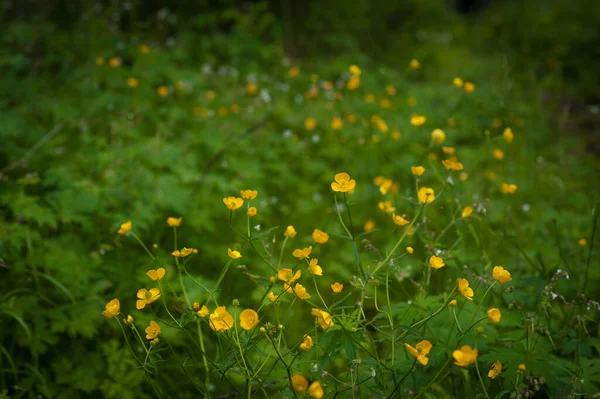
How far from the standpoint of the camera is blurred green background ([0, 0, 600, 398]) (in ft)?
5.96

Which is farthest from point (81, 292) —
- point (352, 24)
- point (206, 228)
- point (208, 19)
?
point (352, 24)

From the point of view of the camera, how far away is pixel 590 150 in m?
4.27

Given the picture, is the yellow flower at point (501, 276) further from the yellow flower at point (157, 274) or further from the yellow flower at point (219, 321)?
the yellow flower at point (157, 274)

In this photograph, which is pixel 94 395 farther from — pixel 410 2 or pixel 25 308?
pixel 410 2

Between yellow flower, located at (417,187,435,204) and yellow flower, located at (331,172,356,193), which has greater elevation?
yellow flower, located at (331,172,356,193)

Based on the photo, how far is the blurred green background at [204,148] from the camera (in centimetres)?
182

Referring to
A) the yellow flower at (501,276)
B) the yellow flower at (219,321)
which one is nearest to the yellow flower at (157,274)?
the yellow flower at (219,321)

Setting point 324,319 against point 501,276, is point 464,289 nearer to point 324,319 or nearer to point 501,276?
point 501,276

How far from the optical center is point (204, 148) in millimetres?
3008

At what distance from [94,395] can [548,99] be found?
570 centimetres

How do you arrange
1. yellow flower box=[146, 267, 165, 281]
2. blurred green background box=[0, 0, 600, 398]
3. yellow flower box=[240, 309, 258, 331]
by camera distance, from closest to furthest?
1. yellow flower box=[240, 309, 258, 331]
2. yellow flower box=[146, 267, 165, 281]
3. blurred green background box=[0, 0, 600, 398]

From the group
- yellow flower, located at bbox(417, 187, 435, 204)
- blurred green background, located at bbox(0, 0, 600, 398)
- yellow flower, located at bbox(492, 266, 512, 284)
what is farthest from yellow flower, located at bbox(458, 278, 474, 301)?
blurred green background, located at bbox(0, 0, 600, 398)

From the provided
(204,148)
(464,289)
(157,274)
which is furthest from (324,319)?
(204,148)

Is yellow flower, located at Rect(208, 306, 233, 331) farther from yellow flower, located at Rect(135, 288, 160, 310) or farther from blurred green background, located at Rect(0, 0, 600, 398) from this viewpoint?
blurred green background, located at Rect(0, 0, 600, 398)
